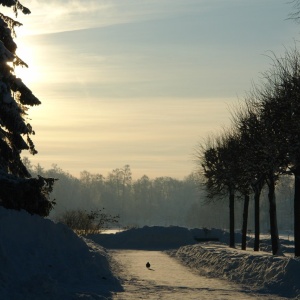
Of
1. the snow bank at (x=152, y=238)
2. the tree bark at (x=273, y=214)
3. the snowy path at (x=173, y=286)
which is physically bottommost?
the snowy path at (x=173, y=286)

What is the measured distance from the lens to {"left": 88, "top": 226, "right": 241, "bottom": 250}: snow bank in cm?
5272

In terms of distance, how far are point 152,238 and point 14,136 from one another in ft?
116

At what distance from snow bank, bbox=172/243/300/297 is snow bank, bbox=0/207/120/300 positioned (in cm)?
484

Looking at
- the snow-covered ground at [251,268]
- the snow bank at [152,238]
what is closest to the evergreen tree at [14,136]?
the snow-covered ground at [251,268]

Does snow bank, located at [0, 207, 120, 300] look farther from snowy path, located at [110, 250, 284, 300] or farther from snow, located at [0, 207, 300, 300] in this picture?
snowy path, located at [110, 250, 284, 300]

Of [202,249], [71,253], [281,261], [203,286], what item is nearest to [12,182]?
[71,253]

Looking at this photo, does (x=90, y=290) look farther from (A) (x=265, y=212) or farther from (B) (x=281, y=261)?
(A) (x=265, y=212)

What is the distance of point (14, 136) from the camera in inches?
839

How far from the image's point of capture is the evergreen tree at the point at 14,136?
18.2 metres

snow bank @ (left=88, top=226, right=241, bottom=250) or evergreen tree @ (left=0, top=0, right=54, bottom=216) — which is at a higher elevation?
evergreen tree @ (left=0, top=0, right=54, bottom=216)

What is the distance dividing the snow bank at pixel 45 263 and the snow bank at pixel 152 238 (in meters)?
31.4

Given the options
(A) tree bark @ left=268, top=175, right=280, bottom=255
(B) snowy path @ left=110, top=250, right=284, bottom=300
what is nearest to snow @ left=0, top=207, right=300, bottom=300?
(B) snowy path @ left=110, top=250, right=284, bottom=300

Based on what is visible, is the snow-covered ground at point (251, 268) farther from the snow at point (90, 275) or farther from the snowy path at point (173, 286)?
the snowy path at point (173, 286)

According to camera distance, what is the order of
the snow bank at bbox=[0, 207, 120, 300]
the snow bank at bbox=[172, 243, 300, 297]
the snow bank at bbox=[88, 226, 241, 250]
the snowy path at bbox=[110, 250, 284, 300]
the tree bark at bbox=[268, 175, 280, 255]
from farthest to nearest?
the snow bank at bbox=[88, 226, 241, 250], the tree bark at bbox=[268, 175, 280, 255], the snow bank at bbox=[172, 243, 300, 297], the snowy path at bbox=[110, 250, 284, 300], the snow bank at bbox=[0, 207, 120, 300]
